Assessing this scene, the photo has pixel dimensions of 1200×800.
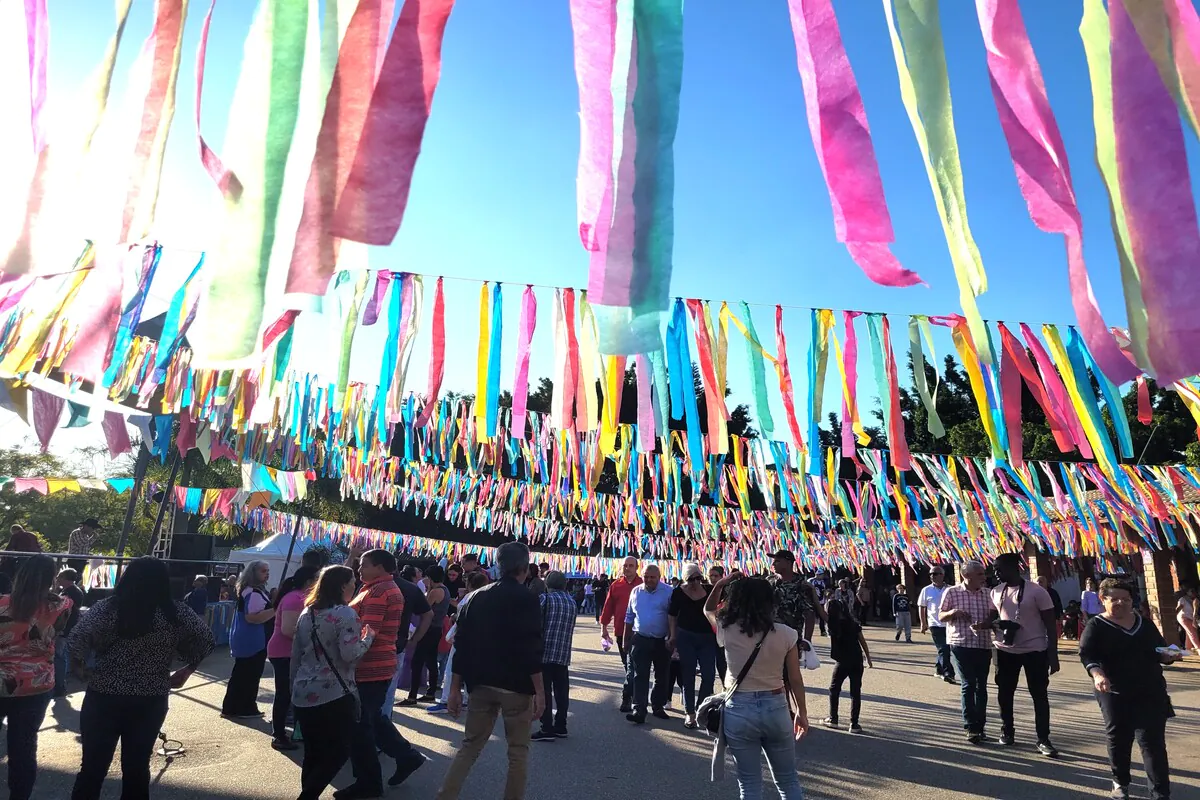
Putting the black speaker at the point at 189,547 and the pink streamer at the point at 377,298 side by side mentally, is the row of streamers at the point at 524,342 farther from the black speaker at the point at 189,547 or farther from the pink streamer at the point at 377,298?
the black speaker at the point at 189,547

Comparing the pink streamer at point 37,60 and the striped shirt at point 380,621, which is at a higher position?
the pink streamer at point 37,60

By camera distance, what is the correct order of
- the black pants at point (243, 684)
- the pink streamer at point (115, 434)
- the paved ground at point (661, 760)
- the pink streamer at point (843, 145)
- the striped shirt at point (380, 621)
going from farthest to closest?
1. the pink streamer at point (115, 434)
2. the black pants at point (243, 684)
3. the paved ground at point (661, 760)
4. the striped shirt at point (380, 621)
5. the pink streamer at point (843, 145)

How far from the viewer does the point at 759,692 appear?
12.0 feet

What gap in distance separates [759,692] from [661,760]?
96.7 inches

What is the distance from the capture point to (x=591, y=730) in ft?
22.4

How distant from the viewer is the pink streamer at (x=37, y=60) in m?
2.76

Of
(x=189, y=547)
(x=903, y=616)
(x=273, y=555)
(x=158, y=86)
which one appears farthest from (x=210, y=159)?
(x=273, y=555)

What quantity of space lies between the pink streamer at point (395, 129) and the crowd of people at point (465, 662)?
2.25m

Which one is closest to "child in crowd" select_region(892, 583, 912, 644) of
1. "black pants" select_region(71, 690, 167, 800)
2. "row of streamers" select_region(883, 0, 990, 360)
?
"row of streamers" select_region(883, 0, 990, 360)

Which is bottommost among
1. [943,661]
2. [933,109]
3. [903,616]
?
[943,661]

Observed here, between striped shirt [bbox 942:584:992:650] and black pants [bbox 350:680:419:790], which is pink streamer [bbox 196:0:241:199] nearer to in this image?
black pants [bbox 350:680:419:790]

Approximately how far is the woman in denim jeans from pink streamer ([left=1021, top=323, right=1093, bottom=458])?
14.1ft

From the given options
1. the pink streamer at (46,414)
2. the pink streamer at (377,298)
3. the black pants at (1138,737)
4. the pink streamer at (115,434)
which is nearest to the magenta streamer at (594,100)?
the pink streamer at (377,298)

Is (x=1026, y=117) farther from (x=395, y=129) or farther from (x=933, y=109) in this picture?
(x=395, y=129)
